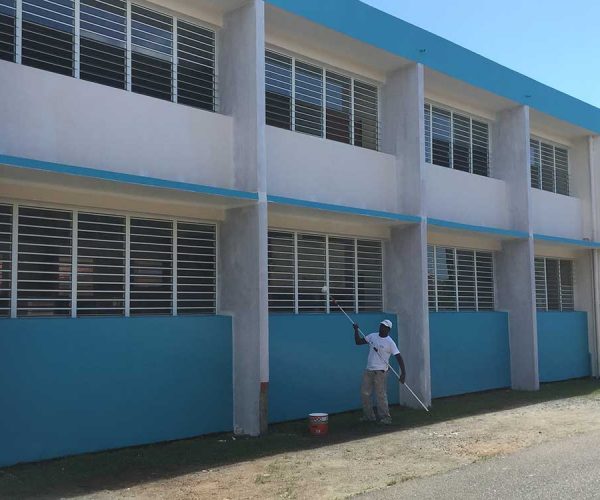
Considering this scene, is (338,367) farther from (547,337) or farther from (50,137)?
(547,337)

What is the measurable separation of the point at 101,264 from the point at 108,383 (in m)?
1.53

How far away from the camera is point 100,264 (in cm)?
916

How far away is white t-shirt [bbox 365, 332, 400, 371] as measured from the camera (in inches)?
432

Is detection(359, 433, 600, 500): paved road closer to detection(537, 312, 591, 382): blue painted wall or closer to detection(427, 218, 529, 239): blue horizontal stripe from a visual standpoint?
detection(427, 218, 529, 239): blue horizontal stripe

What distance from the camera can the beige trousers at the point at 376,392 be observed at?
35.8 ft

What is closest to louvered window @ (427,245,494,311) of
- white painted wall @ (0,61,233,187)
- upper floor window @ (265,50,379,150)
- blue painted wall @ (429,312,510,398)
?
blue painted wall @ (429,312,510,398)

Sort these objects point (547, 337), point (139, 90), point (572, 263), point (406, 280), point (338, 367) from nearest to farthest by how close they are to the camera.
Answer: point (139, 90) < point (338, 367) < point (406, 280) < point (547, 337) < point (572, 263)

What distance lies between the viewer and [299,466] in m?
8.09

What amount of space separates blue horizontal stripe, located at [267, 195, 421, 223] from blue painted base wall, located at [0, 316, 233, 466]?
1900mm

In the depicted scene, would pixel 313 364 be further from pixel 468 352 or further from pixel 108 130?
pixel 108 130

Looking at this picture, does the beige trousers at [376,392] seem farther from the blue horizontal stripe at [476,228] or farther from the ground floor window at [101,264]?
the blue horizontal stripe at [476,228]

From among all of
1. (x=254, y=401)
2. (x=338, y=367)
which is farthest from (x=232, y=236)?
(x=338, y=367)

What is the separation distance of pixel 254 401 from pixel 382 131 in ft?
19.4

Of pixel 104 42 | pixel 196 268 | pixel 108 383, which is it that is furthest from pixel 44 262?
pixel 104 42
